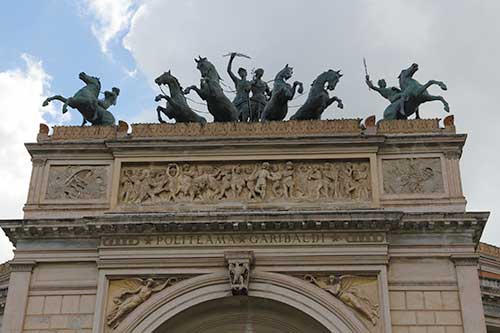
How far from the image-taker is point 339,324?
67.8 feet

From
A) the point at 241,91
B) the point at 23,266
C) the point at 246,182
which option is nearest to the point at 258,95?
the point at 241,91

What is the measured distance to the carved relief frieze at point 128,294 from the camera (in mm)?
21031

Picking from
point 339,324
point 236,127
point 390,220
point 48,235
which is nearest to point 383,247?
point 390,220

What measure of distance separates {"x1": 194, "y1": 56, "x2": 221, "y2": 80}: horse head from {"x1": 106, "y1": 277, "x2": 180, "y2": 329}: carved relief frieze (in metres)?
7.07

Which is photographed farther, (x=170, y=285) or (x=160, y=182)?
(x=160, y=182)

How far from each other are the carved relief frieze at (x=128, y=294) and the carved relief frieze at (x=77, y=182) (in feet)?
9.06

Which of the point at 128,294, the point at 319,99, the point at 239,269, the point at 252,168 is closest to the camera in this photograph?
the point at 239,269

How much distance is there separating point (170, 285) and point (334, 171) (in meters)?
5.58

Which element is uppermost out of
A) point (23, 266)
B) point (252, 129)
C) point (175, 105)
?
point (175, 105)

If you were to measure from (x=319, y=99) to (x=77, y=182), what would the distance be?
7.50 m

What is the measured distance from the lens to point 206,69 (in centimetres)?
2572

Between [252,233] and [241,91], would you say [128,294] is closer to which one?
[252,233]

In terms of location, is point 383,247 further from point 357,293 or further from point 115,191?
point 115,191

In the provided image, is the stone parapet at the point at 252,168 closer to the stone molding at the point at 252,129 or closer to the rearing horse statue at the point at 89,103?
the stone molding at the point at 252,129
